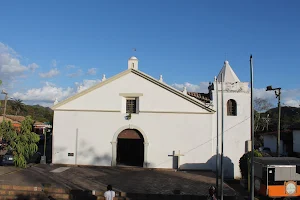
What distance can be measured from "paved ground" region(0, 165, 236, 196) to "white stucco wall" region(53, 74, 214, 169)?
4.25 ft

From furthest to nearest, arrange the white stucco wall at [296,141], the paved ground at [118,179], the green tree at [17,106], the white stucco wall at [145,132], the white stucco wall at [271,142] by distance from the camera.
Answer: the green tree at [17,106] < the white stucco wall at [271,142] < the white stucco wall at [296,141] < the white stucco wall at [145,132] < the paved ground at [118,179]

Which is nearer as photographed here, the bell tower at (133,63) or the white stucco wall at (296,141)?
the bell tower at (133,63)

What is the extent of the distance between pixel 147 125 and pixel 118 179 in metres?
5.80

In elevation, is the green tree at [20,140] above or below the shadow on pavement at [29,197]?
above

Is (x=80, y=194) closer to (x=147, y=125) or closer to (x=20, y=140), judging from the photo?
(x=20, y=140)

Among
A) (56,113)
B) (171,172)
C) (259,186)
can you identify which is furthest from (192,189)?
(56,113)

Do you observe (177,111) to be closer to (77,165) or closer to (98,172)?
(98,172)

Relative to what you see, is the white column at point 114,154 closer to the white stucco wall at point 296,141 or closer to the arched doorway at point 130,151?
the arched doorway at point 130,151

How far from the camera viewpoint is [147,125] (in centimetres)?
2283

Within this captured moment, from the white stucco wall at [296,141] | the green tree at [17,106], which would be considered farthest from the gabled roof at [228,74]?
the green tree at [17,106]

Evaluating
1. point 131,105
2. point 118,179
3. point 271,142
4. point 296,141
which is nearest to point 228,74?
point 131,105

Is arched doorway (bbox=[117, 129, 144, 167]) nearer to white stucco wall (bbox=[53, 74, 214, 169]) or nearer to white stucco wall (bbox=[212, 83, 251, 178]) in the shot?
white stucco wall (bbox=[53, 74, 214, 169])

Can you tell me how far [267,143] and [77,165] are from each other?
31064mm

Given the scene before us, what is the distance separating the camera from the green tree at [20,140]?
811 inches
